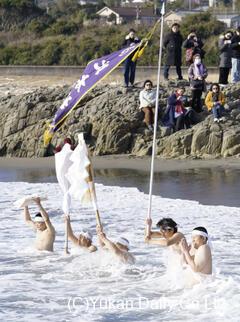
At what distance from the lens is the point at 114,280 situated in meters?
11.4

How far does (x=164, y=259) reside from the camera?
12.1 meters

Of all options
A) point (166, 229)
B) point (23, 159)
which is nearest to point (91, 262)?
point (166, 229)

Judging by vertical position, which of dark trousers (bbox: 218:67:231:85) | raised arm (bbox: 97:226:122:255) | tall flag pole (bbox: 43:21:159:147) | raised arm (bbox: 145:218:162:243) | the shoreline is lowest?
the shoreline

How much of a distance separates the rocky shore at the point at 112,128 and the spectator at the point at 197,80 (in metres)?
0.35

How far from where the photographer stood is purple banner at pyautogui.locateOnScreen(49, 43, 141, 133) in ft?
38.5

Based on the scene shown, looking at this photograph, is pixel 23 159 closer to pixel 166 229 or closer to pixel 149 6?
pixel 166 229

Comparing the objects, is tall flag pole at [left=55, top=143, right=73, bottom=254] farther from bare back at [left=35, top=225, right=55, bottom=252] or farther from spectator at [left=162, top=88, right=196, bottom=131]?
spectator at [left=162, top=88, right=196, bottom=131]

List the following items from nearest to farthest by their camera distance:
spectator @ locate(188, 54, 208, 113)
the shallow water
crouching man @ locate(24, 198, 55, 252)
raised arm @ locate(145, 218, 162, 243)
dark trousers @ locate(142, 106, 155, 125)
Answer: raised arm @ locate(145, 218, 162, 243) < crouching man @ locate(24, 198, 55, 252) < the shallow water < dark trousers @ locate(142, 106, 155, 125) < spectator @ locate(188, 54, 208, 113)

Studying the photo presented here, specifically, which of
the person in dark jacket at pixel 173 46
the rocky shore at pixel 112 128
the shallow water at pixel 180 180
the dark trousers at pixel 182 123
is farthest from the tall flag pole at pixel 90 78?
the person in dark jacket at pixel 173 46

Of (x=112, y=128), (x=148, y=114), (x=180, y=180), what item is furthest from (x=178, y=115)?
(x=180, y=180)

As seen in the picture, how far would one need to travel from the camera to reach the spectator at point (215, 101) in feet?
75.0

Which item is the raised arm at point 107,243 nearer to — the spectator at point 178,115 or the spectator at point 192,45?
the spectator at point 178,115

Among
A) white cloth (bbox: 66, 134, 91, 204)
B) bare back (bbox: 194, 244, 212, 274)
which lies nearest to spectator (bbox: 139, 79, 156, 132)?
white cloth (bbox: 66, 134, 91, 204)

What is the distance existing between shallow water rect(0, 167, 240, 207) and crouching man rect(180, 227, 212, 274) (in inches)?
246
